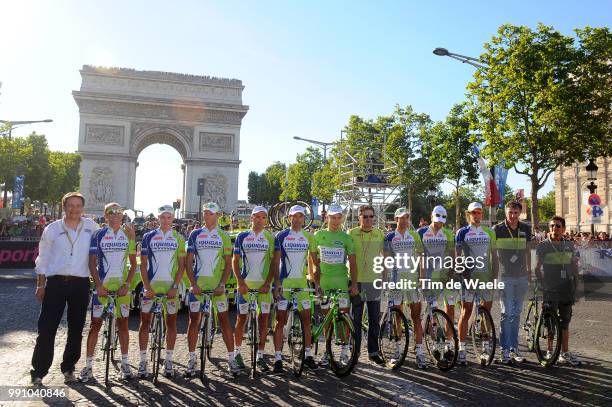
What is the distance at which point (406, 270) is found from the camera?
730cm

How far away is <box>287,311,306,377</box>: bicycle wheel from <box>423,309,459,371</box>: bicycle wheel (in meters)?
1.70

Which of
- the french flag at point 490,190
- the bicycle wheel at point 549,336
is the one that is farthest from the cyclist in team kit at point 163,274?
the french flag at point 490,190

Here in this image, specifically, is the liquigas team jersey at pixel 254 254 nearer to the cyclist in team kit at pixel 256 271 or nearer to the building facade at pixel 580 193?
the cyclist in team kit at pixel 256 271

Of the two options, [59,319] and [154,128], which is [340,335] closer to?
[59,319]

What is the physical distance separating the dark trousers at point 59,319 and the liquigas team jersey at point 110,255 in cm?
24

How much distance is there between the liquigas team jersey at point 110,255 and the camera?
6523 millimetres

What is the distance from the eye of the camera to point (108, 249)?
6.59 m

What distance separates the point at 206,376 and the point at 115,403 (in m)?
1.31

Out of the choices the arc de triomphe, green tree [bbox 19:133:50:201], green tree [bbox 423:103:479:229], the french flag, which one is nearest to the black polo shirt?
the french flag

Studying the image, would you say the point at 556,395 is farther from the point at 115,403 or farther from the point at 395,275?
the point at 115,403

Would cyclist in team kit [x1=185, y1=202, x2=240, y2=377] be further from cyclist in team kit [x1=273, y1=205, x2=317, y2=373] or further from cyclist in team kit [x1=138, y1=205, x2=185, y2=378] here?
cyclist in team kit [x1=273, y1=205, x2=317, y2=373]

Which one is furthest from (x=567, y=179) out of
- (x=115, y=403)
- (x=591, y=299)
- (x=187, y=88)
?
(x=115, y=403)

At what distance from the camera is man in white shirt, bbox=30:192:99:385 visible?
6164mm

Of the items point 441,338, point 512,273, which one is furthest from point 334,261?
point 512,273
